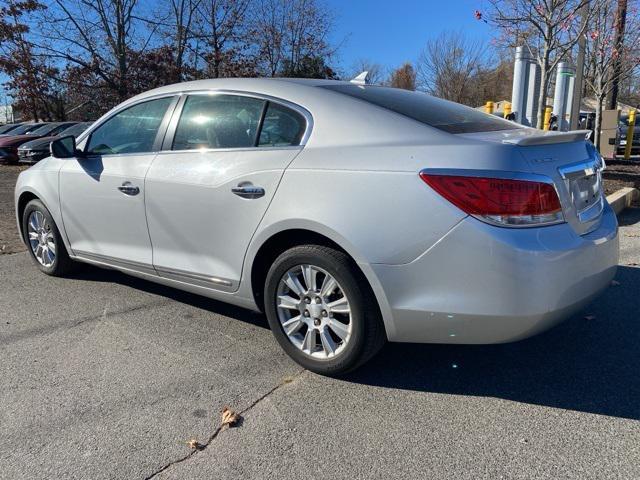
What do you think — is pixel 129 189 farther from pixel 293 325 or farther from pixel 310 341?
pixel 310 341

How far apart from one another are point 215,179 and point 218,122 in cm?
44

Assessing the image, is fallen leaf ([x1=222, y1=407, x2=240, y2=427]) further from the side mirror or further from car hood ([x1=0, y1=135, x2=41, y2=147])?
car hood ([x1=0, y1=135, x2=41, y2=147])

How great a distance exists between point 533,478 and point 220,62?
1799 centimetres

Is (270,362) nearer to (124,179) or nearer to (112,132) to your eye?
(124,179)

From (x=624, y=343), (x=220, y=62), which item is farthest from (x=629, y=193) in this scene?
(x=220, y=62)

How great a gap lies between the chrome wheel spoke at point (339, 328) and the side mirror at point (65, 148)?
2.68 meters

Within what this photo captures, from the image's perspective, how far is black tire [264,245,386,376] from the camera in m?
2.91

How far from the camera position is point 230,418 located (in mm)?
2748

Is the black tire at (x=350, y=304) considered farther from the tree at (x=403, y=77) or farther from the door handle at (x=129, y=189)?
the tree at (x=403, y=77)

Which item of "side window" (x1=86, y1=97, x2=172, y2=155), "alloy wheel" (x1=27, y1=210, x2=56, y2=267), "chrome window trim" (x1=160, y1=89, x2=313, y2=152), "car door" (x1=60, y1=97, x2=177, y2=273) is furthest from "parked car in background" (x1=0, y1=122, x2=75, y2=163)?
"chrome window trim" (x1=160, y1=89, x2=313, y2=152)

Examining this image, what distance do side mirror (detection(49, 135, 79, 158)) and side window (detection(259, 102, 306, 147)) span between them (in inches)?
76.2

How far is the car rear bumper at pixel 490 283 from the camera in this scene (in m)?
2.53

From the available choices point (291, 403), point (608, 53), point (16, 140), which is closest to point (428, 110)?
point (291, 403)

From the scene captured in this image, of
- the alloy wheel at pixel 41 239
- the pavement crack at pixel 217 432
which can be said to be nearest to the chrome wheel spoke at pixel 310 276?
the pavement crack at pixel 217 432
